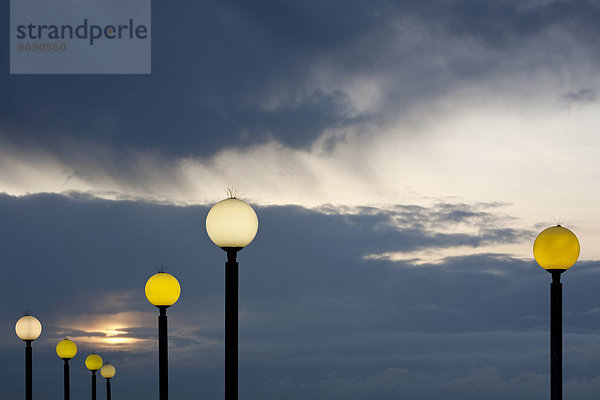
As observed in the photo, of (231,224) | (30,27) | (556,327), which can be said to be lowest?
(556,327)

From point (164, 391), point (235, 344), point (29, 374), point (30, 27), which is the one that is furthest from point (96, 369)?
point (235, 344)

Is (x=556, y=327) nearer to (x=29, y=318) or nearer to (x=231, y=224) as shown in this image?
(x=231, y=224)

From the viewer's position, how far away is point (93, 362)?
111ft

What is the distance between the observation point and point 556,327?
13.9 m

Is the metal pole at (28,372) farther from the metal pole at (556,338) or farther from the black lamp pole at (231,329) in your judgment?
the metal pole at (556,338)

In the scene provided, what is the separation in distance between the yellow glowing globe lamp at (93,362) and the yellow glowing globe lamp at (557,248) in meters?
24.4

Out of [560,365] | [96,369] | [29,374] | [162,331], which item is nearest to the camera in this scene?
[560,365]

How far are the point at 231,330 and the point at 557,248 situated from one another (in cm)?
608

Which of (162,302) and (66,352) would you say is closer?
(162,302)

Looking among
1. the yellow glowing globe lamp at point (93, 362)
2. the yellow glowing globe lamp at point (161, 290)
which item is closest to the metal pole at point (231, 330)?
the yellow glowing globe lamp at point (161, 290)

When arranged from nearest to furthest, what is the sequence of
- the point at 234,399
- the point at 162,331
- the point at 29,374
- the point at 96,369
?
the point at 234,399 → the point at 162,331 → the point at 29,374 → the point at 96,369

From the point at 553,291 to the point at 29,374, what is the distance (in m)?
18.3

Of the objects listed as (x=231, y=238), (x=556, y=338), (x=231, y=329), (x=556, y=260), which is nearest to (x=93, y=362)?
(x=231, y=329)

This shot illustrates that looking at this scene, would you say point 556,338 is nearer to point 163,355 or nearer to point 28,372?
point 163,355
